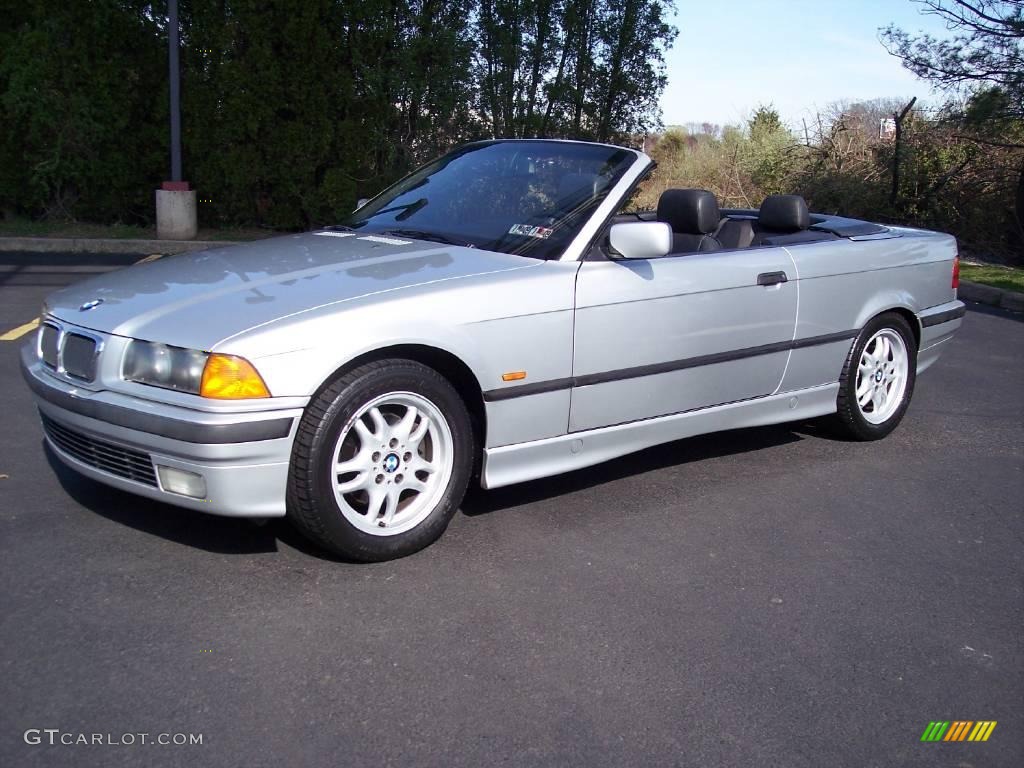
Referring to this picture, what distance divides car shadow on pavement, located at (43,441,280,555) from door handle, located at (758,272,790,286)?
2.44m

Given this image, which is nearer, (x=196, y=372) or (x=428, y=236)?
(x=196, y=372)

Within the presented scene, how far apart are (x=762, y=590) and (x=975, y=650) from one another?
2.31ft

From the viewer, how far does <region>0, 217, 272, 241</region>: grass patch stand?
12812 mm

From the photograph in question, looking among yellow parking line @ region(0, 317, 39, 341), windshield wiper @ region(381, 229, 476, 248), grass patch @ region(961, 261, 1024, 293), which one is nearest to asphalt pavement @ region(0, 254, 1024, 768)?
windshield wiper @ region(381, 229, 476, 248)

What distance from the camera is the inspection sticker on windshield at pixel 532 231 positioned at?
433 centimetres

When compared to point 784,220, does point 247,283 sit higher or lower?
lower

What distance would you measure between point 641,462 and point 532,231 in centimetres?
139

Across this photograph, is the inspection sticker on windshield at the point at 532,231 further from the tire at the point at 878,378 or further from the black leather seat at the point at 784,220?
the tire at the point at 878,378

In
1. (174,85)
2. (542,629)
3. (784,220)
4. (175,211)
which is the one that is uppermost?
(174,85)

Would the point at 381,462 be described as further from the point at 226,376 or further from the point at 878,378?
the point at 878,378

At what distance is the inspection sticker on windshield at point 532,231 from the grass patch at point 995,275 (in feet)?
27.7

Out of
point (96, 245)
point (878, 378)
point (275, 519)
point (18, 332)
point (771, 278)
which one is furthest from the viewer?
point (96, 245)

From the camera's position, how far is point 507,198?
4648 millimetres

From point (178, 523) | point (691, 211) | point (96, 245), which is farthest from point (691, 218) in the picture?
point (96, 245)
